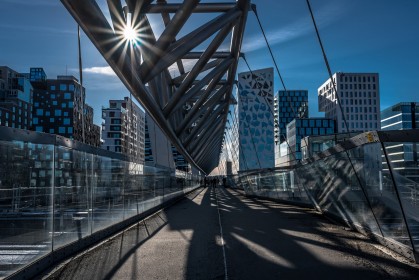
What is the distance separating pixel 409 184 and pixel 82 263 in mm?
5541

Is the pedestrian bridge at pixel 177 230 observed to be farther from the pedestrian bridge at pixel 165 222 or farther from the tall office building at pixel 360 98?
the tall office building at pixel 360 98

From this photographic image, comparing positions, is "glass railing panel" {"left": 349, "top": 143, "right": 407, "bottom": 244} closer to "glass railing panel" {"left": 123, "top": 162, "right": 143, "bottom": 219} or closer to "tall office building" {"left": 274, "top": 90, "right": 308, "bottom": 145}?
"glass railing panel" {"left": 123, "top": 162, "right": 143, "bottom": 219}

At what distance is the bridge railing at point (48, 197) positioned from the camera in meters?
6.19

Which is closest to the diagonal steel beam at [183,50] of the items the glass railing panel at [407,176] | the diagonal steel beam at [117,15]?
the diagonal steel beam at [117,15]

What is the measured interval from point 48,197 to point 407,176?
600 centimetres

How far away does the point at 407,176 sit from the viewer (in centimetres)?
774

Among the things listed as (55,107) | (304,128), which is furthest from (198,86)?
(304,128)

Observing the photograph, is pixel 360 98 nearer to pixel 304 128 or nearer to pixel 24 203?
pixel 304 128

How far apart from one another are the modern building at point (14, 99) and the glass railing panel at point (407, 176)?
86494 mm

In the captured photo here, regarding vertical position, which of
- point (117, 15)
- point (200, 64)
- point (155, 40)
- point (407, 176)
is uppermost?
point (155, 40)

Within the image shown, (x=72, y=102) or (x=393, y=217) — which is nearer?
(x=393, y=217)

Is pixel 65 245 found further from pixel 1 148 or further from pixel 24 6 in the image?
pixel 24 6

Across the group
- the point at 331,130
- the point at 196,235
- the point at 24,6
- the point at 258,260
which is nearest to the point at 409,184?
the point at 258,260

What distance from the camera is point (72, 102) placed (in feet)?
352
